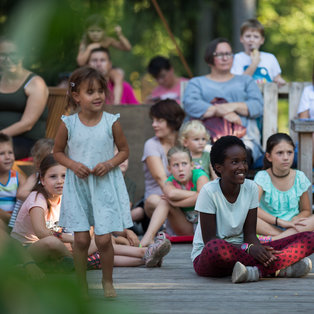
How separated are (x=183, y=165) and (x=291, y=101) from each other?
5.99 feet

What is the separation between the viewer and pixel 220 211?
142 inches

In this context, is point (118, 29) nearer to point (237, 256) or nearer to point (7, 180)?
point (237, 256)

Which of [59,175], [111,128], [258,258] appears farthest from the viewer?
[59,175]

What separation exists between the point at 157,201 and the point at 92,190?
2140 millimetres

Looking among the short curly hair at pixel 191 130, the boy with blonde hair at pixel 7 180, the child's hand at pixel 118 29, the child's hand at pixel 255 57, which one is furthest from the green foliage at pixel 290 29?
the child's hand at pixel 118 29

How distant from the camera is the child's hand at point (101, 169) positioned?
292 cm

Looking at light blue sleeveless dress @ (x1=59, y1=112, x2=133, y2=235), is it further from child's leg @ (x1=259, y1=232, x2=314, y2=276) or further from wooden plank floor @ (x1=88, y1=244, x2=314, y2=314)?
child's leg @ (x1=259, y1=232, x2=314, y2=276)

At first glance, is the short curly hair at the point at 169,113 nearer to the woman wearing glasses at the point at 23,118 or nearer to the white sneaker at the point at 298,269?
the woman wearing glasses at the point at 23,118

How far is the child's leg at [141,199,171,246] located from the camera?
4527 millimetres

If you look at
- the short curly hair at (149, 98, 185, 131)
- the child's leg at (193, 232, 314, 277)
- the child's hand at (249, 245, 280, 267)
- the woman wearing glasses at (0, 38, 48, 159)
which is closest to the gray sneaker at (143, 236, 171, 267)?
the child's leg at (193, 232, 314, 277)

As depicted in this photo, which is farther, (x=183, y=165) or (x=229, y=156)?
(x=183, y=165)

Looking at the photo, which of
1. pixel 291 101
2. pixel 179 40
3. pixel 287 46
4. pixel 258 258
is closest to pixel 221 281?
pixel 258 258

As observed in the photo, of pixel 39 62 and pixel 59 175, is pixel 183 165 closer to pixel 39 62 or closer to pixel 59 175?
pixel 59 175

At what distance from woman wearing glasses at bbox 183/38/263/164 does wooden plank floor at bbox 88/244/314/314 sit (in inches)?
77.7
